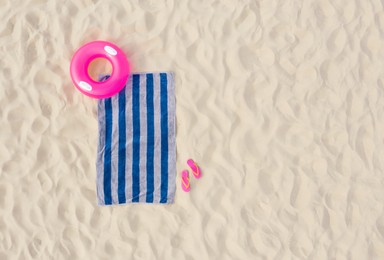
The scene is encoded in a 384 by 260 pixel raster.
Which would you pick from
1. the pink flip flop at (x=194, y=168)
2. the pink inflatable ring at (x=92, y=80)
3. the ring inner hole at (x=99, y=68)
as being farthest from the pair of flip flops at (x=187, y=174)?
the ring inner hole at (x=99, y=68)

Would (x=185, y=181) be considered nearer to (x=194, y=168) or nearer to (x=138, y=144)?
(x=194, y=168)

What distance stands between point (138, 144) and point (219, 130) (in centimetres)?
39

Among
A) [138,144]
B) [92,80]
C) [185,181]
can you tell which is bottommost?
[185,181]

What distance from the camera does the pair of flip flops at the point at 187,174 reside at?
7.57 feet

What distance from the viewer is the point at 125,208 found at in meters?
2.30

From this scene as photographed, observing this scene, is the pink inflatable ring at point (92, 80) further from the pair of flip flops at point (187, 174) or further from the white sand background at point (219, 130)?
the pair of flip flops at point (187, 174)

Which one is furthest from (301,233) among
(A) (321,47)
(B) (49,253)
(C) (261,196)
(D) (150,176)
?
(B) (49,253)

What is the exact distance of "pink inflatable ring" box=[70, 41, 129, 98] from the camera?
2.28 m

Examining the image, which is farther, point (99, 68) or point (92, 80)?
point (99, 68)

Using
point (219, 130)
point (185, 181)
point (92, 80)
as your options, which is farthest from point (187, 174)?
Answer: point (92, 80)

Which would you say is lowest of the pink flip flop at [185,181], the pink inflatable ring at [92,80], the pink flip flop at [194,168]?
the pink flip flop at [185,181]

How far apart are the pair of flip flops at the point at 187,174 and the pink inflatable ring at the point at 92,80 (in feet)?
1.60

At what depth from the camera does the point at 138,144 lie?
2.33 m

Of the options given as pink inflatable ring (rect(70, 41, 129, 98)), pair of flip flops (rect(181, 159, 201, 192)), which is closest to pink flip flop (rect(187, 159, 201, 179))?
pair of flip flops (rect(181, 159, 201, 192))
